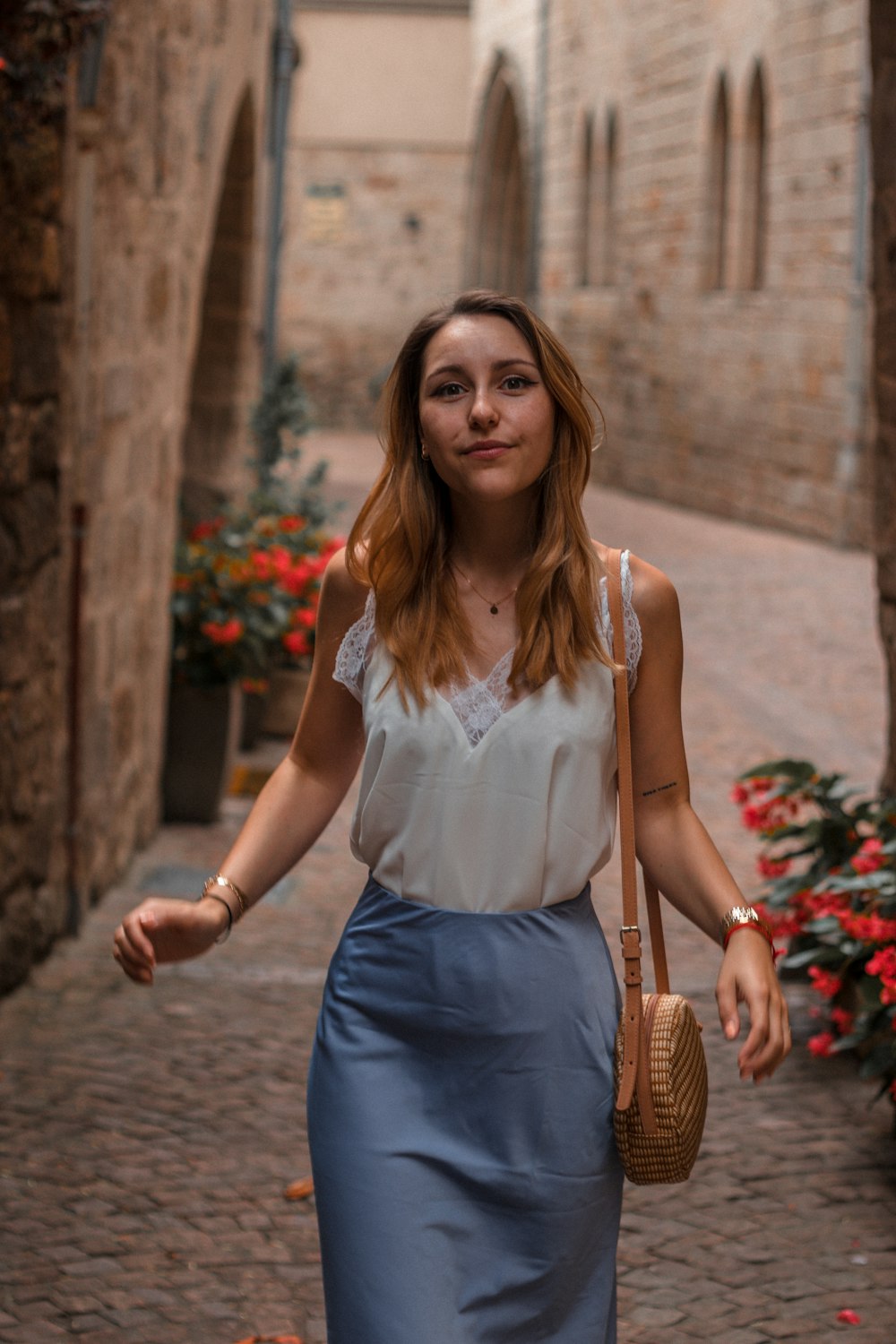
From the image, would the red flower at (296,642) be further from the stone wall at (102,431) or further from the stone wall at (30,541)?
the stone wall at (30,541)

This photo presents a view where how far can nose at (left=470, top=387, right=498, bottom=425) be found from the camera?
2160 mm

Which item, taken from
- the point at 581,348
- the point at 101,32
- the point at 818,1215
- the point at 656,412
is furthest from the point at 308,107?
the point at 818,1215

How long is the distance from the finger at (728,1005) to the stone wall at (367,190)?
2495 centimetres

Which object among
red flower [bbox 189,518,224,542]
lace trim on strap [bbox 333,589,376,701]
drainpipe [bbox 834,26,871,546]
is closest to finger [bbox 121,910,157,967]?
lace trim on strap [bbox 333,589,376,701]

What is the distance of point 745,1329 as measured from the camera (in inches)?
124

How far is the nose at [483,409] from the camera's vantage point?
2.16 meters

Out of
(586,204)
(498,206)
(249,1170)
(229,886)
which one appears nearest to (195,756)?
(249,1170)

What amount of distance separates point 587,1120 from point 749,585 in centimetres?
1145

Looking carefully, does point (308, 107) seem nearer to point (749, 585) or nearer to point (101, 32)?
point (749, 585)

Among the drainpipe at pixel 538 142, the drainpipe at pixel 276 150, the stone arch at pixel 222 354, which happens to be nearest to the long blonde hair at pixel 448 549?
the stone arch at pixel 222 354

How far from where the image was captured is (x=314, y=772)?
7.74 feet

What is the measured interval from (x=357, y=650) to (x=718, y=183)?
1618 cm

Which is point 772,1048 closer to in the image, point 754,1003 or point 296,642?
point 754,1003

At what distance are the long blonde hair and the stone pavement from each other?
1420mm
